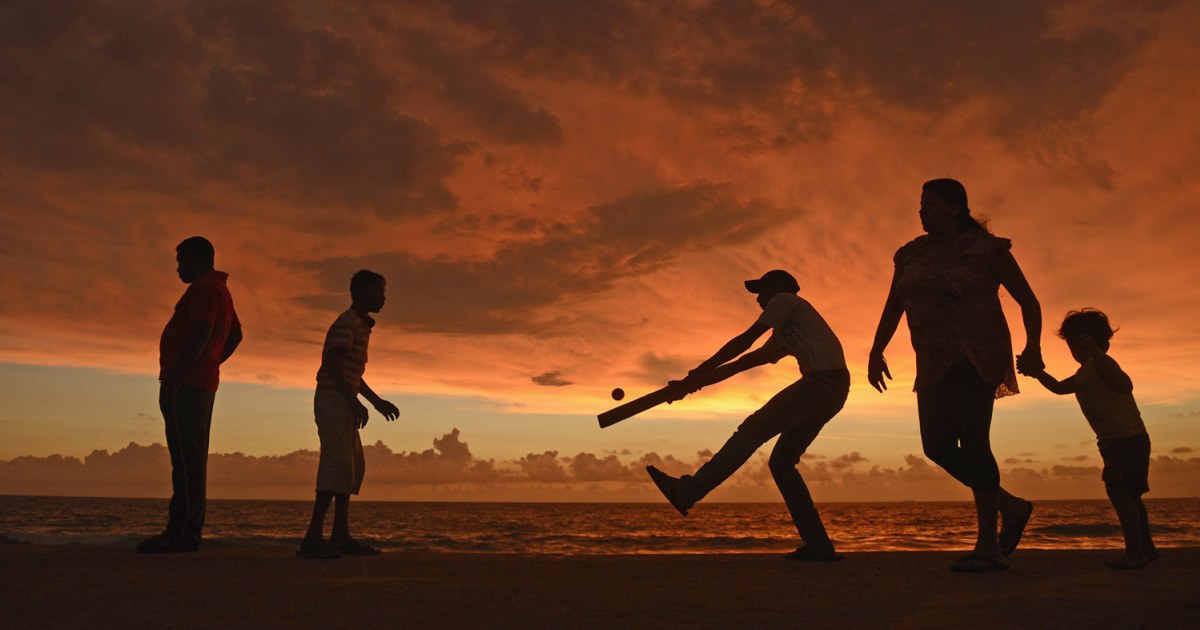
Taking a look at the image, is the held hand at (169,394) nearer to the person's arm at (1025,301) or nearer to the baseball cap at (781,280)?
the baseball cap at (781,280)

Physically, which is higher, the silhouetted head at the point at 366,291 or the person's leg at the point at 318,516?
the silhouetted head at the point at 366,291

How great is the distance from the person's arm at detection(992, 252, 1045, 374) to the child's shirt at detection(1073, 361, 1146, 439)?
0.91 metres

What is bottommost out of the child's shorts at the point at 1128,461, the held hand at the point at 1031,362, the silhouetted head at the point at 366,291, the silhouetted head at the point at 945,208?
the child's shorts at the point at 1128,461

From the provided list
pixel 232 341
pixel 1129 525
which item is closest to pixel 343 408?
pixel 232 341

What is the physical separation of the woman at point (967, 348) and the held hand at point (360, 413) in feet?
12.3

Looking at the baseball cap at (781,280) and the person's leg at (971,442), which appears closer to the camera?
the person's leg at (971,442)

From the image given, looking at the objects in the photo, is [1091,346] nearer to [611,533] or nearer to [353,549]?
[353,549]

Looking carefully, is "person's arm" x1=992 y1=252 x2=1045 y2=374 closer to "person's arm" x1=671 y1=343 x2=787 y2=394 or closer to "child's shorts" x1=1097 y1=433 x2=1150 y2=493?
"child's shorts" x1=1097 y1=433 x2=1150 y2=493

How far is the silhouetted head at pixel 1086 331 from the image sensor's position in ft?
18.3

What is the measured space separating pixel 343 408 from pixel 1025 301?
14.8ft

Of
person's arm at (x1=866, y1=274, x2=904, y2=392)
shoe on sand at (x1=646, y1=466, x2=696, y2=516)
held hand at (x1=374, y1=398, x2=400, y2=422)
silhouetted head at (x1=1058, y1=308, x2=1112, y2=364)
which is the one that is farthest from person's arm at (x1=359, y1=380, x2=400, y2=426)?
silhouetted head at (x1=1058, y1=308, x2=1112, y2=364)

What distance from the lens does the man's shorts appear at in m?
6.12

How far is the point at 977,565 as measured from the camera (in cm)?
480

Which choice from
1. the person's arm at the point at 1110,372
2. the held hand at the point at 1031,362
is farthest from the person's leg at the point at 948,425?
the person's arm at the point at 1110,372
